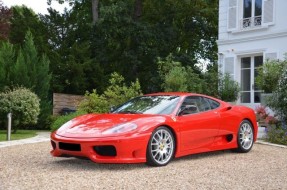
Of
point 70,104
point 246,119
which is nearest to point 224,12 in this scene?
point 70,104

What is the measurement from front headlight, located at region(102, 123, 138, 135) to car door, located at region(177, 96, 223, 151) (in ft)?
3.33

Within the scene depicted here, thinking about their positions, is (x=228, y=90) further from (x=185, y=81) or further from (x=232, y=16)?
(x=232, y=16)

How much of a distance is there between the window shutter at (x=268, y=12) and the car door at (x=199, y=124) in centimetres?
1054

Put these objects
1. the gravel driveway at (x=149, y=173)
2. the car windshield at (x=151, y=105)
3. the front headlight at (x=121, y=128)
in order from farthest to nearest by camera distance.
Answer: the car windshield at (x=151, y=105) → the front headlight at (x=121, y=128) → the gravel driveway at (x=149, y=173)

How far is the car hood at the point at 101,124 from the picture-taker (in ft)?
24.4

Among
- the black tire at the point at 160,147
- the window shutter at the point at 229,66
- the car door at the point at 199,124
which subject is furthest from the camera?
the window shutter at the point at 229,66

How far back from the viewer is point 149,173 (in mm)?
6891

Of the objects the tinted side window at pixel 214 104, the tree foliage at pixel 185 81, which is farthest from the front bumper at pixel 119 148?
the tree foliage at pixel 185 81

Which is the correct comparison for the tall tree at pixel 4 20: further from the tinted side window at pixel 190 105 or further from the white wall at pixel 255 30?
the tinted side window at pixel 190 105

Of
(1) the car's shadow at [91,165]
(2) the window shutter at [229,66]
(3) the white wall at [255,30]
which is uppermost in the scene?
(3) the white wall at [255,30]

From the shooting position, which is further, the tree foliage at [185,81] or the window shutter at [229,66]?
the window shutter at [229,66]

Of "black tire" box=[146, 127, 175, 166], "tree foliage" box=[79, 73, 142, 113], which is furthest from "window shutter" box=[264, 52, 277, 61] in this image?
"black tire" box=[146, 127, 175, 166]

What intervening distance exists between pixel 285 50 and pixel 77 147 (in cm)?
1277

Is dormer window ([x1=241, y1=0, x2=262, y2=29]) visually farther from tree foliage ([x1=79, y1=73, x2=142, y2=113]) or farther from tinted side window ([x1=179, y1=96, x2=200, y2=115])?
tinted side window ([x1=179, y1=96, x2=200, y2=115])
